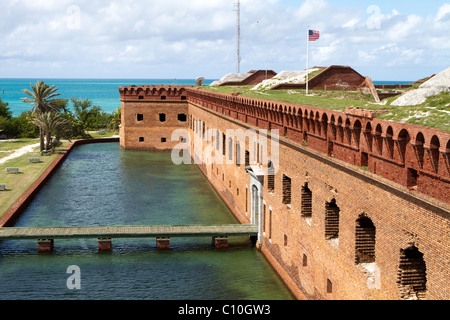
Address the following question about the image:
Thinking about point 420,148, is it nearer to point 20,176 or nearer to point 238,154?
point 238,154

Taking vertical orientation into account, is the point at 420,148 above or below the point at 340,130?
below

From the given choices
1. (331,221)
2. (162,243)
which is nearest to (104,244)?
(162,243)

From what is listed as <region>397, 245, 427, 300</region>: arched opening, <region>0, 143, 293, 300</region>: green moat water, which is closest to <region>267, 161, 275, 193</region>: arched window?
<region>0, 143, 293, 300</region>: green moat water

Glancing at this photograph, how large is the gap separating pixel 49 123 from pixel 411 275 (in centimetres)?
4404

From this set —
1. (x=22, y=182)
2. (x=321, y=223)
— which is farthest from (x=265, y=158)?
(x=22, y=182)

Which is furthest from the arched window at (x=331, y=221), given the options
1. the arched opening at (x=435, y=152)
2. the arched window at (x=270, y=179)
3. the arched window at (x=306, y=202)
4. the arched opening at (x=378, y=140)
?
the arched window at (x=270, y=179)

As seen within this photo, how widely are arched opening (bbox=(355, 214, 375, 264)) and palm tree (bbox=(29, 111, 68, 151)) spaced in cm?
4140

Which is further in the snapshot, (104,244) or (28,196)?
(28,196)

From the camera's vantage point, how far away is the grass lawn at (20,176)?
3083 cm

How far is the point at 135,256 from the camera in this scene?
22672 mm

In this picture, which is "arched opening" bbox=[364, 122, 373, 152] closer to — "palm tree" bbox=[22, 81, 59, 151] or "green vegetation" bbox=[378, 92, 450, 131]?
"green vegetation" bbox=[378, 92, 450, 131]

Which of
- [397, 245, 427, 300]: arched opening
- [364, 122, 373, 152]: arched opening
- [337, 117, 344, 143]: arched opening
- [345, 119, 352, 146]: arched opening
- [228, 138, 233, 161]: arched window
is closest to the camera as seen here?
[397, 245, 427, 300]: arched opening

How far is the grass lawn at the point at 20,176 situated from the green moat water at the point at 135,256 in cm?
112

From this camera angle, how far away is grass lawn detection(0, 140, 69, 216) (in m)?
30.8
